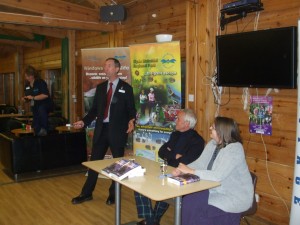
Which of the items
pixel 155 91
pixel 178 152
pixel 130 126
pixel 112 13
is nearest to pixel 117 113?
pixel 130 126

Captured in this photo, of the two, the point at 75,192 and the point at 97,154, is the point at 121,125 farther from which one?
the point at 75,192

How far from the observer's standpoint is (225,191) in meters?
2.38

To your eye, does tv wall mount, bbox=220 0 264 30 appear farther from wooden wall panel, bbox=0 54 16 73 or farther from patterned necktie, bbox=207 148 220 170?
wooden wall panel, bbox=0 54 16 73

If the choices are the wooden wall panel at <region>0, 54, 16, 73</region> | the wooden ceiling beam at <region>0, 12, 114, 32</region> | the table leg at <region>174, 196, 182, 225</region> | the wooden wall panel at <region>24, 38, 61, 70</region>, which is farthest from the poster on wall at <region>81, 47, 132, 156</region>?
the wooden wall panel at <region>0, 54, 16, 73</region>

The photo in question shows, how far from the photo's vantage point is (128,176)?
2.35 metres

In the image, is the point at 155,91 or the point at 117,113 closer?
the point at 117,113

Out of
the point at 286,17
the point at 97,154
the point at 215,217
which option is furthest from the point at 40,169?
the point at 286,17

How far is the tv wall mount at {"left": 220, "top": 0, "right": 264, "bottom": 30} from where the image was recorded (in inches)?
123

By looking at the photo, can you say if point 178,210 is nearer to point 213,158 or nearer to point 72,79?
point 213,158

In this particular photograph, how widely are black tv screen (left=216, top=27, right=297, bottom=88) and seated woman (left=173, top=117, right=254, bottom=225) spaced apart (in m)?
0.82

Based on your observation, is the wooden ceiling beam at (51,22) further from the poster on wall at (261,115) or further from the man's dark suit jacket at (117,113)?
the poster on wall at (261,115)

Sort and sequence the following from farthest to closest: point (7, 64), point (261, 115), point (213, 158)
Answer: point (7, 64)
point (261, 115)
point (213, 158)

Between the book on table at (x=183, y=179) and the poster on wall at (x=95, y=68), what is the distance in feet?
9.23

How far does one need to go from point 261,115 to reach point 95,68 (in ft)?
9.43
